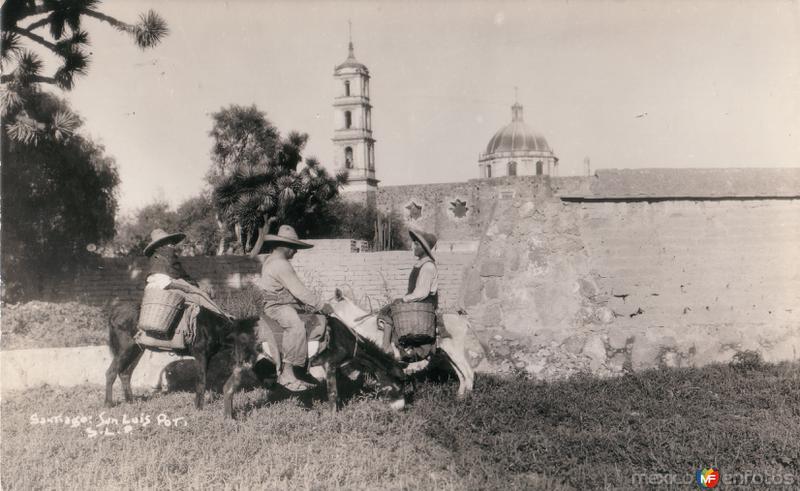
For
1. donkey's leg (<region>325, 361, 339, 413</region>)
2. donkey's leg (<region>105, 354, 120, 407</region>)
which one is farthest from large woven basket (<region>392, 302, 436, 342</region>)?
donkey's leg (<region>105, 354, 120, 407</region>)

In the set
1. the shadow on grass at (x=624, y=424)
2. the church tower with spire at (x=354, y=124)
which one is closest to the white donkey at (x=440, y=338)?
the shadow on grass at (x=624, y=424)

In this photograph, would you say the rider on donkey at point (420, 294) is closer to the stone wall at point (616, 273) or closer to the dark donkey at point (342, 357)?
the dark donkey at point (342, 357)

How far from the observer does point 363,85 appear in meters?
50.9

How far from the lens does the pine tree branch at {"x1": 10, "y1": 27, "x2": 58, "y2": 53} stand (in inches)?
413

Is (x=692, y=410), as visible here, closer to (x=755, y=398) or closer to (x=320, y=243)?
(x=755, y=398)

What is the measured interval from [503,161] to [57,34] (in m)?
59.8

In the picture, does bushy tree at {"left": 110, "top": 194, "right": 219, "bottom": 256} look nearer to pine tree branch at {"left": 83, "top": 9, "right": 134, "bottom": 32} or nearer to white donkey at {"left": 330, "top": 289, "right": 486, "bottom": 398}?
pine tree branch at {"left": 83, "top": 9, "right": 134, "bottom": 32}

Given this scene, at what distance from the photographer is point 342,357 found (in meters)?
6.31

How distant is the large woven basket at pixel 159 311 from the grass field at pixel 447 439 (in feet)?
2.83

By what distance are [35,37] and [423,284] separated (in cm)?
884

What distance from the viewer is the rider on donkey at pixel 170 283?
21.3 ft

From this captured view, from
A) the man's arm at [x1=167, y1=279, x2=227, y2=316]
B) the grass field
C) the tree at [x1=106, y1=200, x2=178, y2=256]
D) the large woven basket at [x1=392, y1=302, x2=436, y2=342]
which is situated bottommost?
the grass field

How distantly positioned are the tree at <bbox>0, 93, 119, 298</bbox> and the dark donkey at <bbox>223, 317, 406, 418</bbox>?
10.8 metres

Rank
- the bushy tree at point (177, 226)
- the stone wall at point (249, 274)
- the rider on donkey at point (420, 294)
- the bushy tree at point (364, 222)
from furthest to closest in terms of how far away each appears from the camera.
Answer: the bushy tree at point (364, 222)
the bushy tree at point (177, 226)
the stone wall at point (249, 274)
the rider on donkey at point (420, 294)
